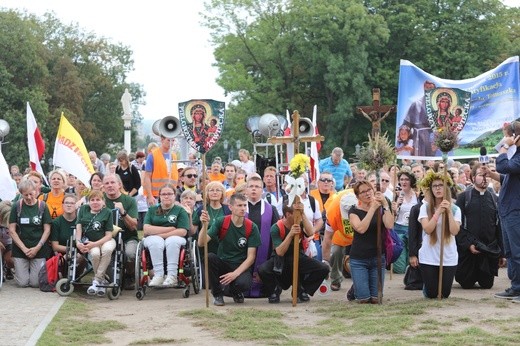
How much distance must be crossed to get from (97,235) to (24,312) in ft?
6.99

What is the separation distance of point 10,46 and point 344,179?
45864 millimetres

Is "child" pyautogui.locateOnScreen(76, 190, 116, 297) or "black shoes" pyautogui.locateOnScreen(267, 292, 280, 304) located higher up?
"child" pyautogui.locateOnScreen(76, 190, 116, 297)

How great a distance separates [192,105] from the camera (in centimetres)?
1324

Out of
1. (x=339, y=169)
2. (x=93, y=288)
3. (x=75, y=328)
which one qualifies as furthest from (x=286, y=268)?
(x=339, y=169)

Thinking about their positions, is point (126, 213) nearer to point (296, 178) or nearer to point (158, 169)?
point (296, 178)

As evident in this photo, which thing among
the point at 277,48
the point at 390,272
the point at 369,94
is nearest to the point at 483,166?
the point at 390,272

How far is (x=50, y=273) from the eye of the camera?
44.8 ft

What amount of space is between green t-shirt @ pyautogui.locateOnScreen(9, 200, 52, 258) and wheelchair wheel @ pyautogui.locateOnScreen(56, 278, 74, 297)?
1.05 m

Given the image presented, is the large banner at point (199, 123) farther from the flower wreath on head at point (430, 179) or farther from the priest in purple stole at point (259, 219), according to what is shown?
the flower wreath on head at point (430, 179)

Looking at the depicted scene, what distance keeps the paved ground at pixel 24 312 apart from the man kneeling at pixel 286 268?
2.58 m

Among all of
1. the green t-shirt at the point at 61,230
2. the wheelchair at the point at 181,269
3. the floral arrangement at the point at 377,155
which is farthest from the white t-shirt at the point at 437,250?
the green t-shirt at the point at 61,230

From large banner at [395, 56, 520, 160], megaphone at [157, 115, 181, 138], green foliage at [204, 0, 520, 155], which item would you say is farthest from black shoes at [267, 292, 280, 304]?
green foliage at [204, 0, 520, 155]

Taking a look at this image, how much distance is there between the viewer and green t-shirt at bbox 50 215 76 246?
14.3 m

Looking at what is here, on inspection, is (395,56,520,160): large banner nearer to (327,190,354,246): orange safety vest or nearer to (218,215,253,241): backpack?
(327,190,354,246): orange safety vest
